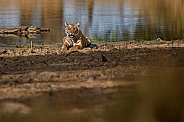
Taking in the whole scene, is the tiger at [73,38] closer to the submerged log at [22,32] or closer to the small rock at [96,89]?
the submerged log at [22,32]

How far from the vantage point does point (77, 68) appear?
456 inches

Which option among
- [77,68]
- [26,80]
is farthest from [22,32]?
[26,80]

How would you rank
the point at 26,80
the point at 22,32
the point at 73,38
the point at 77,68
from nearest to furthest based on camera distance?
the point at 26,80 → the point at 77,68 → the point at 73,38 → the point at 22,32

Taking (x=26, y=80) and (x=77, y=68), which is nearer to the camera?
(x=26, y=80)

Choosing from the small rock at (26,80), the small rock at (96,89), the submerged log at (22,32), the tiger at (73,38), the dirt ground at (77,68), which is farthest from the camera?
the submerged log at (22,32)

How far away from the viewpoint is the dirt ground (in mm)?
9625

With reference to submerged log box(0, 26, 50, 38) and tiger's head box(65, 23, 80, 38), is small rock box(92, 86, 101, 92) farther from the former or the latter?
submerged log box(0, 26, 50, 38)

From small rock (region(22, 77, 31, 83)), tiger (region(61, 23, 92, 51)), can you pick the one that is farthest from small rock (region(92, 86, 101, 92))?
tiger (region(61, 23, 92, 51))

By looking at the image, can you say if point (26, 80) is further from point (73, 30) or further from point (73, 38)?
point (73, 30)

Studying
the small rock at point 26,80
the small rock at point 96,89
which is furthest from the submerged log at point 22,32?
the small rock at point 96,89

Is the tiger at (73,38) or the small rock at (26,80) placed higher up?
the tiger at (73,38)

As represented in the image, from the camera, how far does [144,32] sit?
23891 mm

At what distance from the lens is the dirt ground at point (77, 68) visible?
9625 mm

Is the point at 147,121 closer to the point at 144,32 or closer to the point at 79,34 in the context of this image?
the point at 79,34
